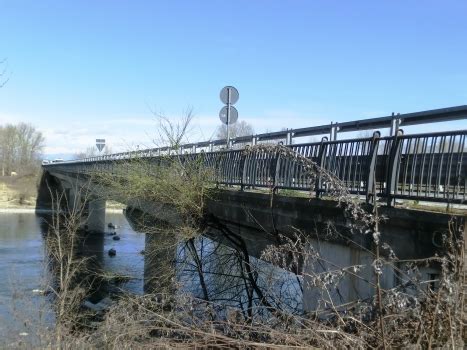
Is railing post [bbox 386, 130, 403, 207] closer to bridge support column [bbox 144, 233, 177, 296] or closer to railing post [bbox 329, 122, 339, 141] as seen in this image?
railing post [bbox 329, 122, 339, 141]

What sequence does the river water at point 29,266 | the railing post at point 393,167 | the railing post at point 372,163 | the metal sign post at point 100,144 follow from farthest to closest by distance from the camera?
the metal sign post at point 100,144 → the river water at point 29,266 → the railing post at point 372,163 → the railing post at point 393,167

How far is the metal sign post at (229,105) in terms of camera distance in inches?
533

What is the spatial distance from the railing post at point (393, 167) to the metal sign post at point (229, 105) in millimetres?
6884

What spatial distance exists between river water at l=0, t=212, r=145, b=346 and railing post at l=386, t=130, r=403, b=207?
702cm

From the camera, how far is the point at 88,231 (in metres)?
49.1

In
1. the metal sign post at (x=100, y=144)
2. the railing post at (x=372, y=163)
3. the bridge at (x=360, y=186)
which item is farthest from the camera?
the metal sign post at (x=100, y=144)

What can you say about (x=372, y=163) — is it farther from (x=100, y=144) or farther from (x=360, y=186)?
(x=100, y=144)

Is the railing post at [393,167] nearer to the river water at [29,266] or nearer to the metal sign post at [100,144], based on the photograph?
the river water at [29,266]

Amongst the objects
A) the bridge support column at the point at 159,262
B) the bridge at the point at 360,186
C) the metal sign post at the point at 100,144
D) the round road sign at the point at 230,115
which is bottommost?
the bridge support column at the point at 159,262

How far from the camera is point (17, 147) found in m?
126

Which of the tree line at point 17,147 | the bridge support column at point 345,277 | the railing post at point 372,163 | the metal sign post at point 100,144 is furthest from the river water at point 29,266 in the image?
the tree line at point 17,147

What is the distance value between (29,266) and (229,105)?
22323 mm

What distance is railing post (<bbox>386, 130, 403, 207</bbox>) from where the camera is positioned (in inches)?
272

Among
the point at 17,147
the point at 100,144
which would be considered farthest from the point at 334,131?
the point at 17,147
